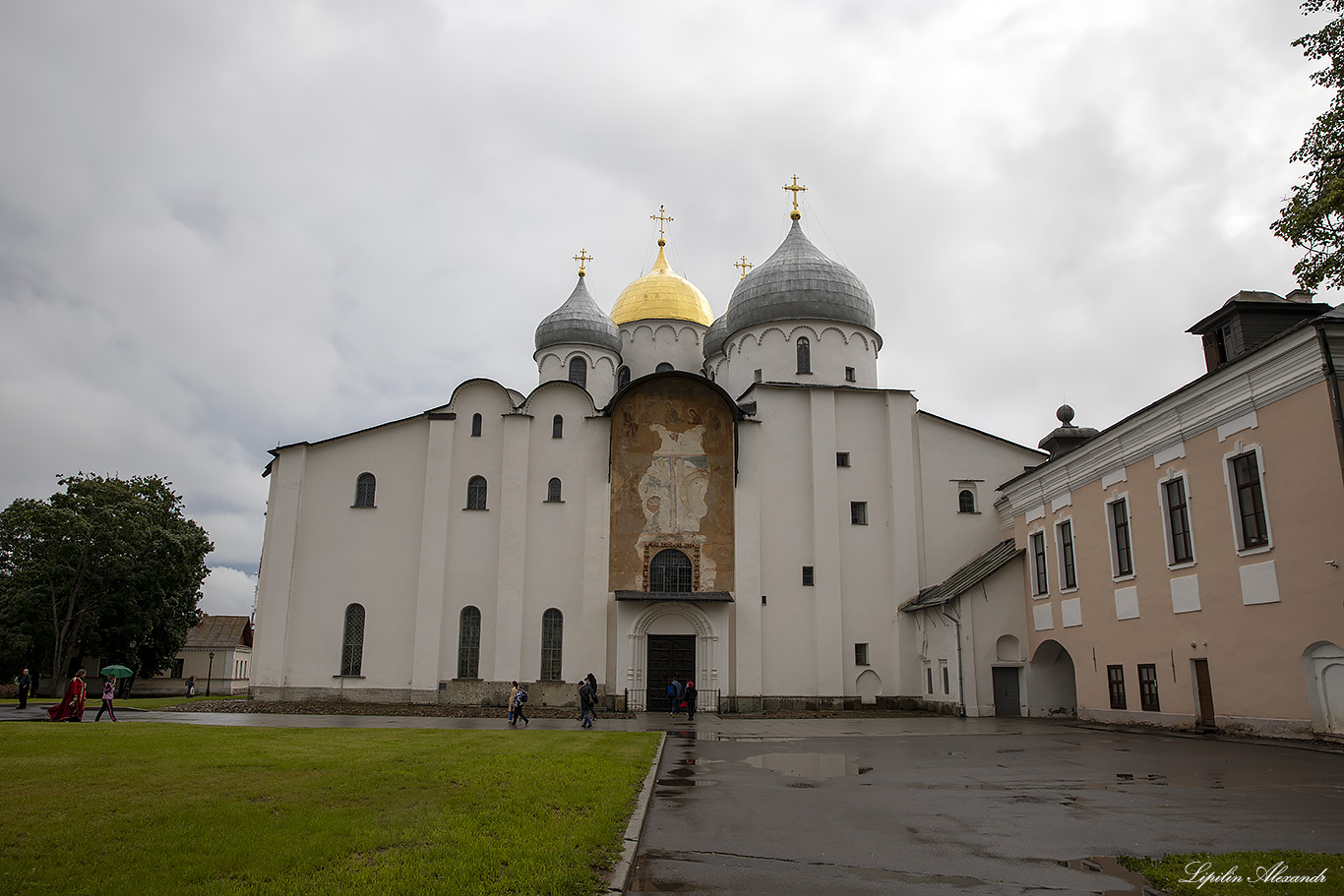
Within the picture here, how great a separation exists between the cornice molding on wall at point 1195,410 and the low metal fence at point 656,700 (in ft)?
40.1

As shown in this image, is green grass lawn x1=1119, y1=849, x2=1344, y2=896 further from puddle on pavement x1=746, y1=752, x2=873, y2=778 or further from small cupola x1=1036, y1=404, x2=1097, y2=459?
small cupola x1=1036, y1=404, x2=1097, y2=459

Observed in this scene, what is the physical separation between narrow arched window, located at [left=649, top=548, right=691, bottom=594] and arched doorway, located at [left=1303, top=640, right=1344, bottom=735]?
59.2 feet

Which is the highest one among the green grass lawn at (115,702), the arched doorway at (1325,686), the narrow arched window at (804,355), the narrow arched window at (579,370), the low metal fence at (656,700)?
Result: the narrow arched window at (579,370)

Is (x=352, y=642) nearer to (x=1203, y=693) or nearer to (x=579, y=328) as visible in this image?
(x=579, y=328)

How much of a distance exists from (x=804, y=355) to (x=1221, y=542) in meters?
18.2

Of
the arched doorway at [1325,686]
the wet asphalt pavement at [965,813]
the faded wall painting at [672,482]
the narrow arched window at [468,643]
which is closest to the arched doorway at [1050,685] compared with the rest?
the faded wall painting at [672,482]

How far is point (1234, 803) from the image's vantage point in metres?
10.1

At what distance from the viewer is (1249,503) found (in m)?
18.4

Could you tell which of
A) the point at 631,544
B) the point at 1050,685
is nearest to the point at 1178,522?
the point at 1050,685

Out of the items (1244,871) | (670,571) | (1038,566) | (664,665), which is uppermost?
(670,571)

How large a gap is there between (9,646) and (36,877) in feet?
126

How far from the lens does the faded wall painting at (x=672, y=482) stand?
3102 cm

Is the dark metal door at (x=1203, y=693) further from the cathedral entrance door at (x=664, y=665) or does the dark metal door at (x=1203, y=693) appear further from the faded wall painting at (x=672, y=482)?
the cathedral entrance door at (x=664, y=665)

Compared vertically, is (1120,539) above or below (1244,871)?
above
